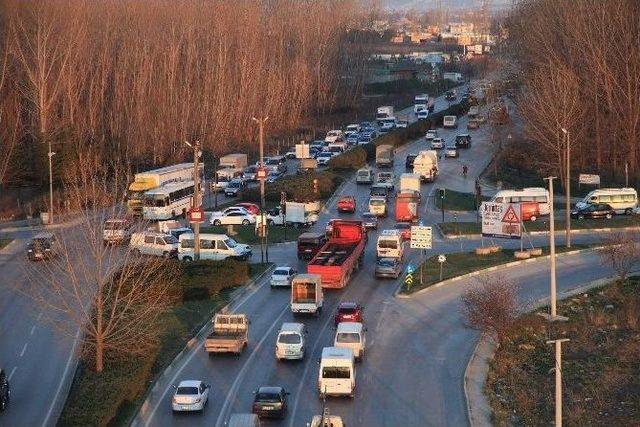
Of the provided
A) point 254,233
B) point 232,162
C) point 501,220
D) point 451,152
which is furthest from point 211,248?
point 451,152

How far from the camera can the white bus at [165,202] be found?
50531 millimetres

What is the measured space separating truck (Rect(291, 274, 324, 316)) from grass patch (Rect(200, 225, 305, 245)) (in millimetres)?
13015

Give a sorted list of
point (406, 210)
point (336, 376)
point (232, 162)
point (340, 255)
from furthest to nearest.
Answer: point (232, 162)
point (406, 210)
point (340, 255)
point (336, 376)

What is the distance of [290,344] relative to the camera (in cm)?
2872

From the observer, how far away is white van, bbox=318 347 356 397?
25.7 metres

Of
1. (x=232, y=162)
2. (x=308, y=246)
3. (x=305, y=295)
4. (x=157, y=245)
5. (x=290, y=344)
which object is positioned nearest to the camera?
(x=290, y=344)

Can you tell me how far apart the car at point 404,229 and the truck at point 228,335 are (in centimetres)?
1528

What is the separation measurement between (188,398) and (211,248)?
680 inches

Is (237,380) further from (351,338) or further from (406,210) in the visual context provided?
(406,210)

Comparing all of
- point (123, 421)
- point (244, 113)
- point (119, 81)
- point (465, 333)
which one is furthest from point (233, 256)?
point (244, 113)

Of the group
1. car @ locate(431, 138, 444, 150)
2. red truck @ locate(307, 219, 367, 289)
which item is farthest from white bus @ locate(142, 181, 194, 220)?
car @ locate(431, 138, 444, 150)

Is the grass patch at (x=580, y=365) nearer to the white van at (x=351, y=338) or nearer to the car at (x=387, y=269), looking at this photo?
the white van at (x=351, y=338)

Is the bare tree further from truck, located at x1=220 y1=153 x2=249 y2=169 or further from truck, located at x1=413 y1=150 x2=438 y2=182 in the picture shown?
truck, located at x1=220 y1=153 x2=249 y2=169

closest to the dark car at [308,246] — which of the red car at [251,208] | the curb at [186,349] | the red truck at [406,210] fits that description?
the curb at [186,349]
